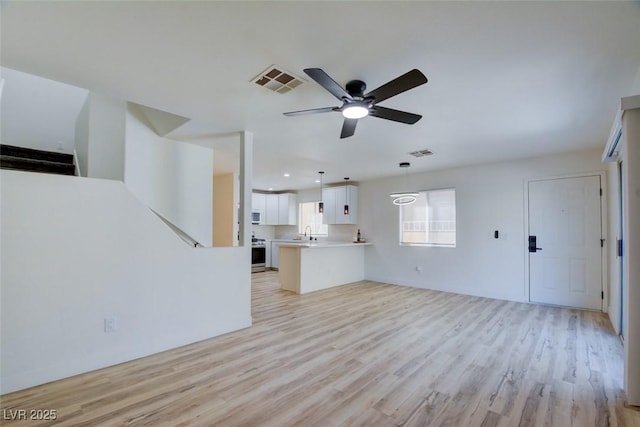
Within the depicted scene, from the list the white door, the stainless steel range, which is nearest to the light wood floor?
the white door

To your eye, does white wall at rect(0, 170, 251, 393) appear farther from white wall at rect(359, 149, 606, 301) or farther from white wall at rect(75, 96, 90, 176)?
white wall at rect(359, 149, 606, 301)

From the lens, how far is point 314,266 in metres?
5.95

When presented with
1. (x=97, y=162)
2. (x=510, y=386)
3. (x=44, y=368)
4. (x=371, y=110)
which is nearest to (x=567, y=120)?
(x=371, y=110)

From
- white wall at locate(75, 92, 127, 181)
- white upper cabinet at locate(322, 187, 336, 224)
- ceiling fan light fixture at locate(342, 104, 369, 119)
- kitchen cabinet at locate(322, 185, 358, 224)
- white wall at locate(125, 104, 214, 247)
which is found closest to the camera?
ceiling fan light fixture at locate(342, 104, 369, 119)

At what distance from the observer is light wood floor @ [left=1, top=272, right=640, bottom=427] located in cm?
197

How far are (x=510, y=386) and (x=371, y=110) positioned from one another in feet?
8.43

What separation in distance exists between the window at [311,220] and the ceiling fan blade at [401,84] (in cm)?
642

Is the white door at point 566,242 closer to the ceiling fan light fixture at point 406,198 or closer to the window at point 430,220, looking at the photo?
the window at point 430,220

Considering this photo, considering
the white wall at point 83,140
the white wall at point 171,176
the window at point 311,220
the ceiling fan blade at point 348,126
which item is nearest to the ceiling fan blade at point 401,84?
the ceiling fan blade at point 348,126

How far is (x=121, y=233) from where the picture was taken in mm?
2793

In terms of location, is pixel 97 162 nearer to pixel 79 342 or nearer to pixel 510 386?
pixel 79 342

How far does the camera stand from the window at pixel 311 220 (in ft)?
28.7

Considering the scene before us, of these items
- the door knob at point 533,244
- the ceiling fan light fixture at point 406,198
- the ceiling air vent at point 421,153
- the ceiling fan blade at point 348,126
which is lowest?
the door knob at point 533,244

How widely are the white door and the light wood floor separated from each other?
81 cm
